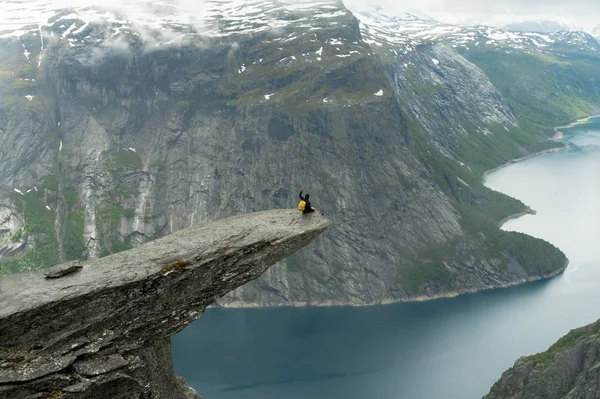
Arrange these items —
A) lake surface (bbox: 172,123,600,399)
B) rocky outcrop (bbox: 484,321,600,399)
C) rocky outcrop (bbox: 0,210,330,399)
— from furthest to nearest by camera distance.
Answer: lake surface (bbox: 172,123,600,399), rocky outcrop (bbox: 484,321,600,399), rocky outcrop (bbox: 0,210,330,399)

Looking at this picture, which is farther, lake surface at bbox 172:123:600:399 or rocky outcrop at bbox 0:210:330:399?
lake surface at bbox 172:123:600:399

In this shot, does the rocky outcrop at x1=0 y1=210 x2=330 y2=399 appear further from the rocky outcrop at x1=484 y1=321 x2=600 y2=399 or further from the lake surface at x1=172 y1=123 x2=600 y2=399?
the lake surface at x1=172 y1=123 x2=600 y2=399

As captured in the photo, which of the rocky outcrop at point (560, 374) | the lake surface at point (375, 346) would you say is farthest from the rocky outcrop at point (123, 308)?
the lake surface at point (375, 346)

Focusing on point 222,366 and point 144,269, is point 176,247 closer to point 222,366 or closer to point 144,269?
point 144,269

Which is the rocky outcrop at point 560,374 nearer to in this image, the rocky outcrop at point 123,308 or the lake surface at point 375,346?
the lake surface at point 375,346

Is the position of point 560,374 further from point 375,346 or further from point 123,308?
point 375,346

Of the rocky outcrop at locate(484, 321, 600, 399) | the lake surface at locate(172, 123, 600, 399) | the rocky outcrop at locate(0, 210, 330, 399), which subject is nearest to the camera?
the rocky outcrop at locate(0, 210, 330, 399)

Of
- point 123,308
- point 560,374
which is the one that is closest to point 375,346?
point 560,374

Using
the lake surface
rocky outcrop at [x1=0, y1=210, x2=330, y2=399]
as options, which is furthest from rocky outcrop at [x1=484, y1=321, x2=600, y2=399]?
rocky outcrop at [x1=0, y1=210, x2=330, y2=399]
